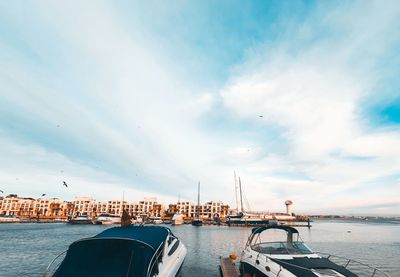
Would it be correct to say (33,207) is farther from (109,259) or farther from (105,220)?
(109,259)

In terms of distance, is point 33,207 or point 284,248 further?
point 33,207

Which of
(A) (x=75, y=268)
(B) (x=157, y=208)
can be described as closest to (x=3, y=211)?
(B) (x=157, y=208)

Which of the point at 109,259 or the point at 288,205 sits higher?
the point at 288,205

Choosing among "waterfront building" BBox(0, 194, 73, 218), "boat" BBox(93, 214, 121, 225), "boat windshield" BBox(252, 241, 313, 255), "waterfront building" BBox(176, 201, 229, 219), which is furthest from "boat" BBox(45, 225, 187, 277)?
"waterfront building" BBox(0, 194, 73, 218)

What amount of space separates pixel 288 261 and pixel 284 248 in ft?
5.04

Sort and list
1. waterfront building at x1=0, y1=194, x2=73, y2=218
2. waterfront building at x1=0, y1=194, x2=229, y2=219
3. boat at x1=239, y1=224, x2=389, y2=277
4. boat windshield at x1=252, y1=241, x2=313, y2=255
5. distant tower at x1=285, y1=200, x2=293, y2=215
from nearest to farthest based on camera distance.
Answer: boat at x1=239, y1=224, x2=389, y2=277
boat windshield at x1=252, y1=241, x2=313, y2=255
distant tower at x1=285, y1=200, x2=293, y2=215
waterfront building at x1=0, y1=194, x2=73, y2=218
waterfront building at x1=0, y1=194, x2=229, y2=219

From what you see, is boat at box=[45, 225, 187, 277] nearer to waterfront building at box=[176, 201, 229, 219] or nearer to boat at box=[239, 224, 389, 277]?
boat at box=[239, 224, 389, 277]

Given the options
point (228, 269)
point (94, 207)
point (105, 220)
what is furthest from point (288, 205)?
point (228, 269)

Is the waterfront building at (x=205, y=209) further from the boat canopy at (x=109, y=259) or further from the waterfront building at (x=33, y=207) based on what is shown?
the boat canopy at (x=109, y=259)

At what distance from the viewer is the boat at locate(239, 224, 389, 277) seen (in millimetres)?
8277

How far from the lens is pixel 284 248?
36.2 feet

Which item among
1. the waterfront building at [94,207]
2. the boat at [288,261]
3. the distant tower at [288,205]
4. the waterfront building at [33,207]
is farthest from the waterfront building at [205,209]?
the boat at [288,261]

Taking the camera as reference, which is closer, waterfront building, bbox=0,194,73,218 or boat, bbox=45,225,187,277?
boat, bbox=45,225,187,277

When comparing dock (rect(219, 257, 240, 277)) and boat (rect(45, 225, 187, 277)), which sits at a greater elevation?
boat (rect(45, 225, 187, 277))
